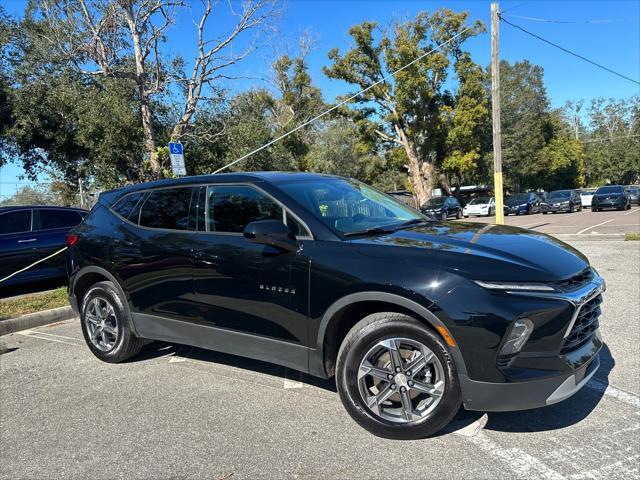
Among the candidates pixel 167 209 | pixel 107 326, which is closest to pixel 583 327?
pixel 167 209

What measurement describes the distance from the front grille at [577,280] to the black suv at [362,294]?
1cm

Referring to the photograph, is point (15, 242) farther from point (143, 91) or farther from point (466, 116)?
point (466, 116)

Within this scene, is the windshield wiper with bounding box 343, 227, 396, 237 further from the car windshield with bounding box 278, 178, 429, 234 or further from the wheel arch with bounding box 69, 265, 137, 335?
the wheel arch with bounding box 69, 265, 137, 335

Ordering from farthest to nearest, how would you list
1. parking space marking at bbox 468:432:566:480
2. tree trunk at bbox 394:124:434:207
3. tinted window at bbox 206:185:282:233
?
tree trunk at bbox 394:124:434:207 < tinted window at bbox 206:185:282:233 < parking space marking at bbox 468:432:566:480

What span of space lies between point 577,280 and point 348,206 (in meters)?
1.71

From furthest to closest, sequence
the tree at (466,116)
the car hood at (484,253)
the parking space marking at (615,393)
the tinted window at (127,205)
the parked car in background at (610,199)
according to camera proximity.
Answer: the tree at (466,116) → the parked car in background at (610,199) → the tinted window at (127,205) → the parking space marking at (615,393) → the car hood at (484,253)

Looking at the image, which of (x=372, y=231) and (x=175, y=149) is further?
(x=175, y=149)

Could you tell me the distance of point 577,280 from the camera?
3006 mm

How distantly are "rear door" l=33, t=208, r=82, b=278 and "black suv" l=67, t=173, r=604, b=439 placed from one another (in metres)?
4.79

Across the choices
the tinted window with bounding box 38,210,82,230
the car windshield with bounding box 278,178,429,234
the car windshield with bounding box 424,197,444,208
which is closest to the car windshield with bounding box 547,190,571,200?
the car windshield with bounding box 424,197,444,208

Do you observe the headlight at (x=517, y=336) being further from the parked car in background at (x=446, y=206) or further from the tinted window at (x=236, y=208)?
the parked car in background at (x=446, y=206)

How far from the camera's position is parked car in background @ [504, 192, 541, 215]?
34406 mm

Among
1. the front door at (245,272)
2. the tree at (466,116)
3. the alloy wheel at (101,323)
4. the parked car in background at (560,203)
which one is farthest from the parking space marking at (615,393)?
the tree at (466,116)

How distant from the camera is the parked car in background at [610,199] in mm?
30641
